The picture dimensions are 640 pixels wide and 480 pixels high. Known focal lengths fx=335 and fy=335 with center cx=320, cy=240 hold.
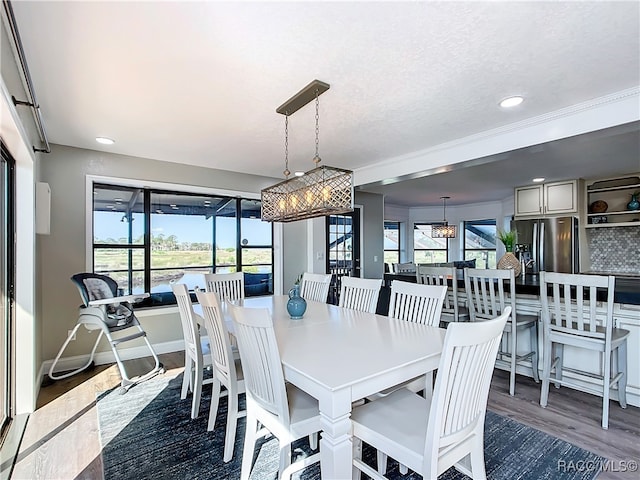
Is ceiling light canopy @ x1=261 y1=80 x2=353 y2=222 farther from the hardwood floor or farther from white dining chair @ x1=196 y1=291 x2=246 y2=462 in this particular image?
the hardwood floor

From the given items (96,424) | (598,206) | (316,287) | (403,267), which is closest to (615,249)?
(598,206)

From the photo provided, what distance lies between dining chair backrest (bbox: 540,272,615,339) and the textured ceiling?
4.40ft

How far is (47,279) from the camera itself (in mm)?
3551

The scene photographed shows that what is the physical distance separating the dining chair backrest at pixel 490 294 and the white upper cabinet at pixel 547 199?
3.00m

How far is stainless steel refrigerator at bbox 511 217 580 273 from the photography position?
532 centimetres

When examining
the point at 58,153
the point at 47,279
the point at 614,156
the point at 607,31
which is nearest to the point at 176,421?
the point at 47,279

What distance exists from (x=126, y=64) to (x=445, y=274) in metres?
3.16

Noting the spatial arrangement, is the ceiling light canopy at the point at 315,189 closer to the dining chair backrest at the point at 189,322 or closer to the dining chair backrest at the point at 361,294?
the dining chair backrest at the point at 361,294

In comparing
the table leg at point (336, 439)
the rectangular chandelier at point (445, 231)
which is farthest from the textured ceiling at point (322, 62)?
the rectangular chandelier at point (445, 231)

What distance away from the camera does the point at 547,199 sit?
5613mm

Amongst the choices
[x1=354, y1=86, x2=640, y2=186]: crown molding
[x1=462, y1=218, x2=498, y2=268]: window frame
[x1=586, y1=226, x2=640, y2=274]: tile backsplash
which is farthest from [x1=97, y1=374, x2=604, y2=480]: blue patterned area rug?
[x1=462, y1=218, x2=498, y2=268]: window frame

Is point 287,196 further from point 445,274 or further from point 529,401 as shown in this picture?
point 529,401

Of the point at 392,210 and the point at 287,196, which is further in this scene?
the point at 392,210

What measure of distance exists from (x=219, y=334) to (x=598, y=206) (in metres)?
6.19
